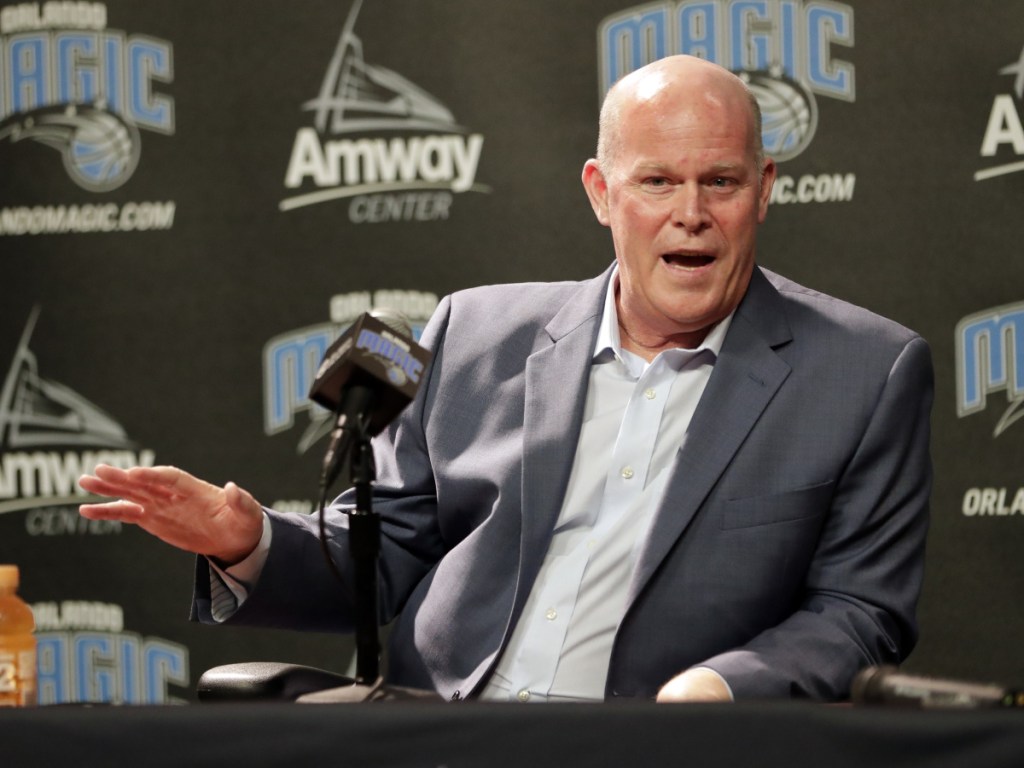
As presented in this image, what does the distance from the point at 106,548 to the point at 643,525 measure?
1.91 metres

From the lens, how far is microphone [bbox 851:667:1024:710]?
119cm

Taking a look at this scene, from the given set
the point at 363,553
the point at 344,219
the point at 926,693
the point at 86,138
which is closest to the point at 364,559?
the point at 363,553

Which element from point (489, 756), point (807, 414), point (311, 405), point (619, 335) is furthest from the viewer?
point (311, 405)

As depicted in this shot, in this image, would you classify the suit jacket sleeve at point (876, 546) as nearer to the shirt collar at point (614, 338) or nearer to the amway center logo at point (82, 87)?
the shirt collar at point (614, 338)

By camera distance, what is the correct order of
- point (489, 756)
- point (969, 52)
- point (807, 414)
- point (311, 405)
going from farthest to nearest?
point (311, 405)
point (969, 52)
point (807, 414)
point (489, 756)

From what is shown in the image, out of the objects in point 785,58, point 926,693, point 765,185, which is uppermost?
point 785,58

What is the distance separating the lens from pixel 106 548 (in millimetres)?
3547

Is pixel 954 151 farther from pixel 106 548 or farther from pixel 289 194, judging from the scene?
A: pixel 106 548

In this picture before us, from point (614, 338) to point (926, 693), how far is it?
1185mm

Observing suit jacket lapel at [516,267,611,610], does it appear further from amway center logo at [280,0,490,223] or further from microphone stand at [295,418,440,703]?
amway center logo at [280,0,490,223]

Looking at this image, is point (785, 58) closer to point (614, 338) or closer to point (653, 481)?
point (614, 338)

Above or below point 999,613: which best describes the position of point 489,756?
above

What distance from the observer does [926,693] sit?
1223 mm

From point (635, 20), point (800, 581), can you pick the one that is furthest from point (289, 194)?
point (800, 581)
